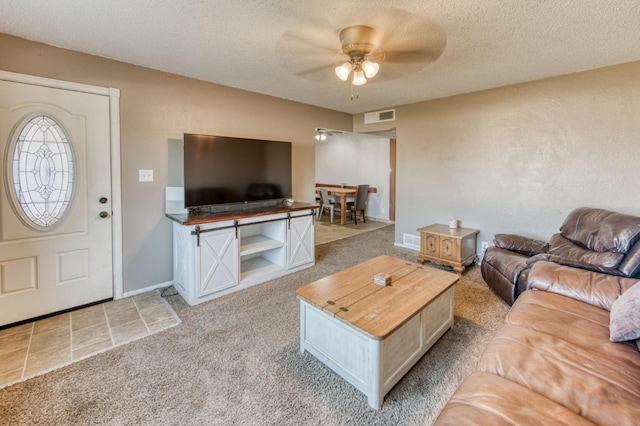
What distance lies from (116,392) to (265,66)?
2933mm

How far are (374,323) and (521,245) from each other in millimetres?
2428

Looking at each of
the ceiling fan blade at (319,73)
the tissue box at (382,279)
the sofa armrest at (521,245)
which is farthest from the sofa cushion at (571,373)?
the ceiling fan blade at (319,73)

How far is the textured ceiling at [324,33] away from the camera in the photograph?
1.95 metres

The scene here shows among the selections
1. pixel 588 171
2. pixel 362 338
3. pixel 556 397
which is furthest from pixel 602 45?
pixel 362 338

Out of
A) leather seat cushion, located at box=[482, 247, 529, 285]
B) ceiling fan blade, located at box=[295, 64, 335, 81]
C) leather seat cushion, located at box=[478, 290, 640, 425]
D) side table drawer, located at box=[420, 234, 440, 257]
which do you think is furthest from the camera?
side table drawer, located at box=[420, 234, 440, 257]

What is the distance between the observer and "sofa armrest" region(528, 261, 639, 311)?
1849 millimetres

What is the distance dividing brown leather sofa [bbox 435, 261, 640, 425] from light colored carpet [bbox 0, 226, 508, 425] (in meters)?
0.53

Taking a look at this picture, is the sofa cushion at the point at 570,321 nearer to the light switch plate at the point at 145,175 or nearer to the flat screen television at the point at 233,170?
the flat screen television at the point at 233,170

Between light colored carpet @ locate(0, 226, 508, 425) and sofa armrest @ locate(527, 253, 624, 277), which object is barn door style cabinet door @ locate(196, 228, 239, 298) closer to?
light colored carpet @ locate(0, 226, 508, 425)

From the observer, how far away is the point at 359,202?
720cm

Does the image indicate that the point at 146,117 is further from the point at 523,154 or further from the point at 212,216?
the point at 523,154

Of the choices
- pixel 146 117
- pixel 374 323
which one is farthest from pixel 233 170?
pixel 374 323

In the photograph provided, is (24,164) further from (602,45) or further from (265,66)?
(602,45)

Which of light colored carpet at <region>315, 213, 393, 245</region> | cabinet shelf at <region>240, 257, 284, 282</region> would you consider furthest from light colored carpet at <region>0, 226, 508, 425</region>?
light colored carpet at <region>315, 213, 393, 245</region>
